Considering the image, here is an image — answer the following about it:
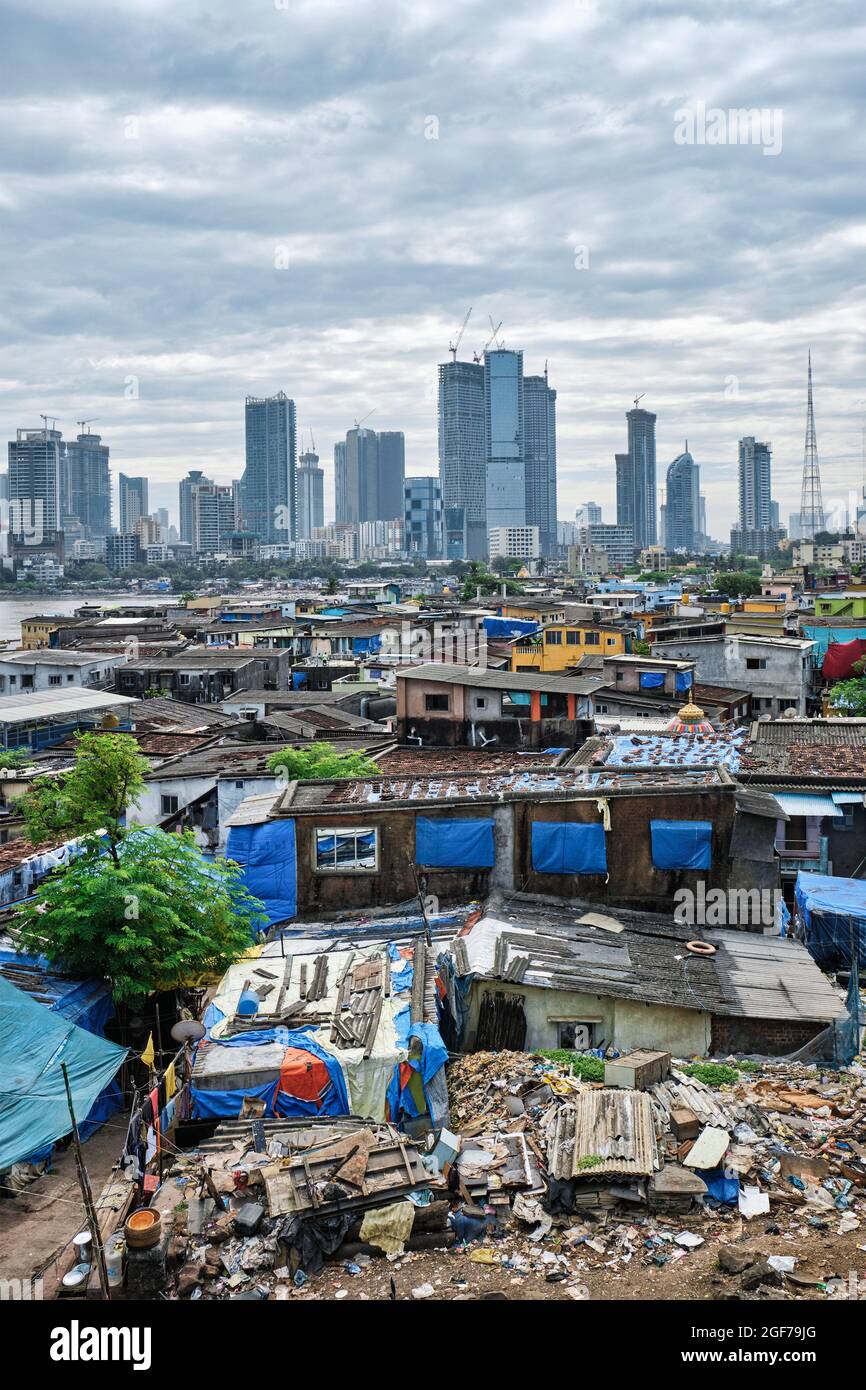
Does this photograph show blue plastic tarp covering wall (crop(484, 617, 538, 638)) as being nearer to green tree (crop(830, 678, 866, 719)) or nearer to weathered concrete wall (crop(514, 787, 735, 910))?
green tree (crop(830, 678, 866, 719))

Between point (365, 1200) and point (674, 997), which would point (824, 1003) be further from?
point (365, 1200)

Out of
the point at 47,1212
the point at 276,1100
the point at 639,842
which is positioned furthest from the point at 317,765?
the point at 47,1212

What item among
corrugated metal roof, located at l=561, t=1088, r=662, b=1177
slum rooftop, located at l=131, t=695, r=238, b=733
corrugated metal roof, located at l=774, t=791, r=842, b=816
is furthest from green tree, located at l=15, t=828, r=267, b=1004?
slum rooftop, located at l=131, t=695, r=238, b=733

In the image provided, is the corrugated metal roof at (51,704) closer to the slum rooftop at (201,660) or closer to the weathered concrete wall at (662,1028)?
the slum rooftop at (201,660)

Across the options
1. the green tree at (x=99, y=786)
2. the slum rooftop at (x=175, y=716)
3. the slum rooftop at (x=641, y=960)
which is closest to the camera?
the slum rooftop at (x=641, y=960)

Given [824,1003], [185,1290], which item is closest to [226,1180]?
[185,1290]

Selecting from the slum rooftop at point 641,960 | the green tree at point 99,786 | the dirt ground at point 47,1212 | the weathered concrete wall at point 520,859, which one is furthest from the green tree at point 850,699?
the dirt ground at point 47,1212
